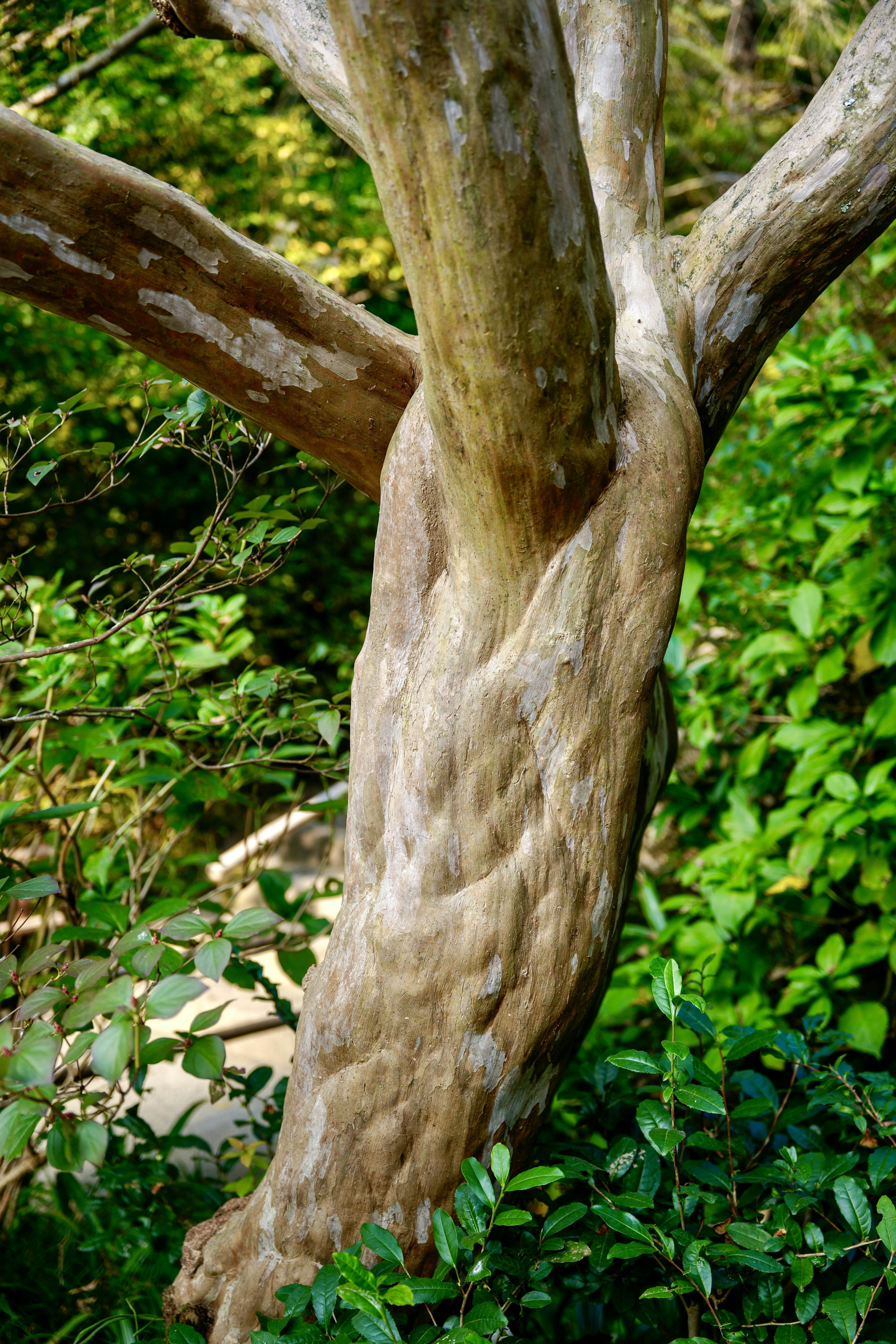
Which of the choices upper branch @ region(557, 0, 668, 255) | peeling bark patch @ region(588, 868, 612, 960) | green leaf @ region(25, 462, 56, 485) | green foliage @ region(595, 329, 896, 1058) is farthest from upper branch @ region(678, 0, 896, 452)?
green leaf @ region(25, 462, 56, 485)

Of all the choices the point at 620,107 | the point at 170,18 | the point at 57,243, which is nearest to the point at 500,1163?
the point at 57,243

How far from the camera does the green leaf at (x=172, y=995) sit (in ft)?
2.85

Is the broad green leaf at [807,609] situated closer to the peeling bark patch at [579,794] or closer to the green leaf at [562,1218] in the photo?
the peeling bark patch at [579,794]

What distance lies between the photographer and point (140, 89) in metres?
4.30

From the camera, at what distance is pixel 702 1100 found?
3.54 ft

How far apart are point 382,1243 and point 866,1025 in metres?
1.38

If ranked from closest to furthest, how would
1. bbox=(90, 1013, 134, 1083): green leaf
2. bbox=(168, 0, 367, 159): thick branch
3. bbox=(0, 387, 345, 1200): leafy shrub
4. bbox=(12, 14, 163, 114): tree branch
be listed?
bbox=(90, 1013, 134, 1083): green leaf → bbox=(0, 387, 345, 1200): leafy shrub → bbox=(168, 0, 367, 159): thick branch → bbox=(12, 14, 163, 114): tree branch

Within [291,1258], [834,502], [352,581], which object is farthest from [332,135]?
[291,1258]

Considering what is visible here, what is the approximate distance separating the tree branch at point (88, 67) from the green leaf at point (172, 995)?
Result: 11.2ft

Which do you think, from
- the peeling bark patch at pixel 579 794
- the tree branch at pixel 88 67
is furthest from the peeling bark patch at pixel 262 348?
the tree branch at pixel 88 67

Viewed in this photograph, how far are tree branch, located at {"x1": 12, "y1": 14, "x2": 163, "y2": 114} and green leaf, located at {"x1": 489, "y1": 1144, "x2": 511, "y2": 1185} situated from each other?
3.63m

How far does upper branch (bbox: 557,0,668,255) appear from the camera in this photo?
145 centimetres

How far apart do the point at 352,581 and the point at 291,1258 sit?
16.9 ft

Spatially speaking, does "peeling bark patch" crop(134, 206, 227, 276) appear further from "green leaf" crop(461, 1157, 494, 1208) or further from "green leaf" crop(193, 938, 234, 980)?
"green leaf" crop(461, 1157, 494, 1208)
